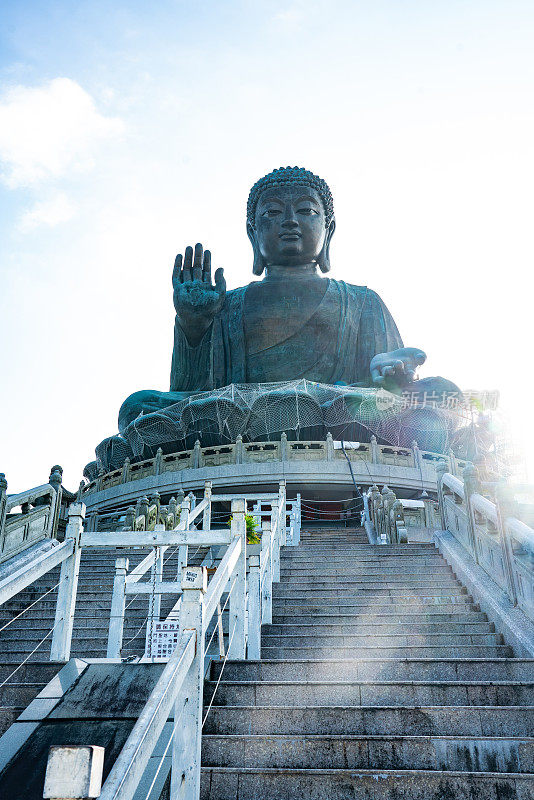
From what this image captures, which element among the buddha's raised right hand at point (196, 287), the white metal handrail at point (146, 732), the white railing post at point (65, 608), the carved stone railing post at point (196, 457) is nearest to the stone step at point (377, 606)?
the white railing post at point (65, 608)

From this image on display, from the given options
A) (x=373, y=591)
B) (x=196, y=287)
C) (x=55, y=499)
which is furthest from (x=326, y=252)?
(x=373, y=591)

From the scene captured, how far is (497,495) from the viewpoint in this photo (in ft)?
17.6

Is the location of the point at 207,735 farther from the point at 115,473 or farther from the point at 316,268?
the point at 316,268

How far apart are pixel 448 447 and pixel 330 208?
327 inches

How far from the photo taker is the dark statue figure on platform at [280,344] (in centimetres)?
1808

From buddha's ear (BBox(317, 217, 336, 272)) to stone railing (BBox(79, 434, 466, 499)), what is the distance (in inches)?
271

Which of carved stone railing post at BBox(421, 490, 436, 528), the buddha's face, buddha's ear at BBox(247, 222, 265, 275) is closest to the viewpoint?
carved stone railing post at BBox(421, 490, 436, 528)

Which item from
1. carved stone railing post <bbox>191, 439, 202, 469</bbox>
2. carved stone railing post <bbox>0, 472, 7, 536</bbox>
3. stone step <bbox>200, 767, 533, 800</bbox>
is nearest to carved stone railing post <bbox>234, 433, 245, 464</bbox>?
carved stone railing post <bbox>191, 439, 202, 469</bbox>

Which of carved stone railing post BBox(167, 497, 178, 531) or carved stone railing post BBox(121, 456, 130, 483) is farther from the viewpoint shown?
carved stone railing post BBox(121, 456, 130, 483)

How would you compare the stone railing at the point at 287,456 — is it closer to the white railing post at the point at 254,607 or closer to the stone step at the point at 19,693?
the white railing post at the point at 254,607

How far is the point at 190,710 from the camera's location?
272 cm

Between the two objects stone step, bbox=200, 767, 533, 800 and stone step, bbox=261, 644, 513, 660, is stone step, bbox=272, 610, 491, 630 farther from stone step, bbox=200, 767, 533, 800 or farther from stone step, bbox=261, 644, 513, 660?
stone step, bbox=200, 767, 533, 800

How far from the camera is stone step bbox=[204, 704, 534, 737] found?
3.27 metres

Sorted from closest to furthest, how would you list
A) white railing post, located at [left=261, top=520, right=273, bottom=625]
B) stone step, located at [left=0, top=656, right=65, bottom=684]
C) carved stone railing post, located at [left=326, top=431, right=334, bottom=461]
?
stone step, located at [left=0, top=656, right=65, bottom=684]
white railing post, located at [left=261, top=520, right=273, bottom=625]
carved stone railing post, located at [left=326, top=431, right=334, bottom=461]
